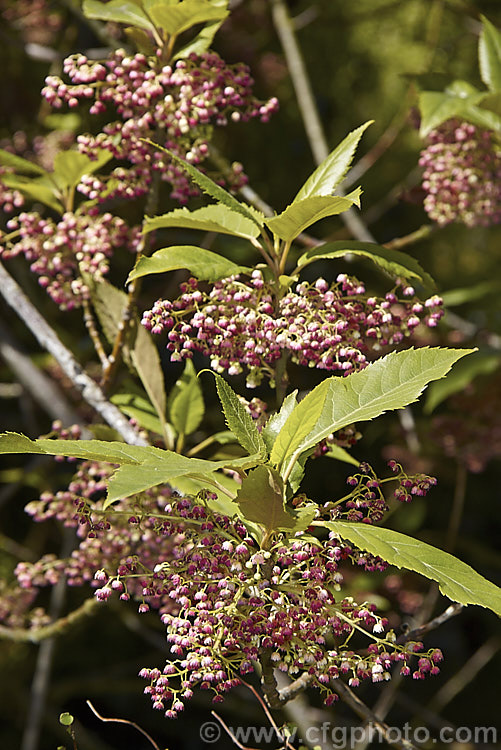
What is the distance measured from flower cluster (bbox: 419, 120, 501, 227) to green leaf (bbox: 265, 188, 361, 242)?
0.47 m

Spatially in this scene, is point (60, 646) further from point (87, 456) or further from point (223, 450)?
point (87, 456)

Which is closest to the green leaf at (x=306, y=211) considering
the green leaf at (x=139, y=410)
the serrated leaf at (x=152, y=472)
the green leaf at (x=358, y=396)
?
the green leaf at (x=358, y=396)

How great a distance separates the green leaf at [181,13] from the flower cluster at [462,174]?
421 millimetres

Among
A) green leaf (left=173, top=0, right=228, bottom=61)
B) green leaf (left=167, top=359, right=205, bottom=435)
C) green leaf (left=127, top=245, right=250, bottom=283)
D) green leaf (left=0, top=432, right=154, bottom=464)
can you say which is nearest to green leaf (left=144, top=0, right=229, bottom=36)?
green leaf (left=173, top=0, right=228, bottom=61)

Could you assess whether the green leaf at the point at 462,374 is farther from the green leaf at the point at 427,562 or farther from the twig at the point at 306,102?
the green leaf at the point at 427,562

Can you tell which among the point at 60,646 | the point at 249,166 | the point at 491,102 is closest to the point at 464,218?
the point at 491,102

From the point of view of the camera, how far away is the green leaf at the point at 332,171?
86 centimetres

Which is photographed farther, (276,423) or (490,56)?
(490,56)

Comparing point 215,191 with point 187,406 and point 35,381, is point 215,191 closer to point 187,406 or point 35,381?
point 187,406

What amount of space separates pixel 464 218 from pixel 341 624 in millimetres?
776

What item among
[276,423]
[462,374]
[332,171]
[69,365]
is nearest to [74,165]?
[69,365]

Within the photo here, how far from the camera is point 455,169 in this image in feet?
3.92

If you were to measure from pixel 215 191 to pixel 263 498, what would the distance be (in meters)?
0.33

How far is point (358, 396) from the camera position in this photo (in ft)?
2.45
